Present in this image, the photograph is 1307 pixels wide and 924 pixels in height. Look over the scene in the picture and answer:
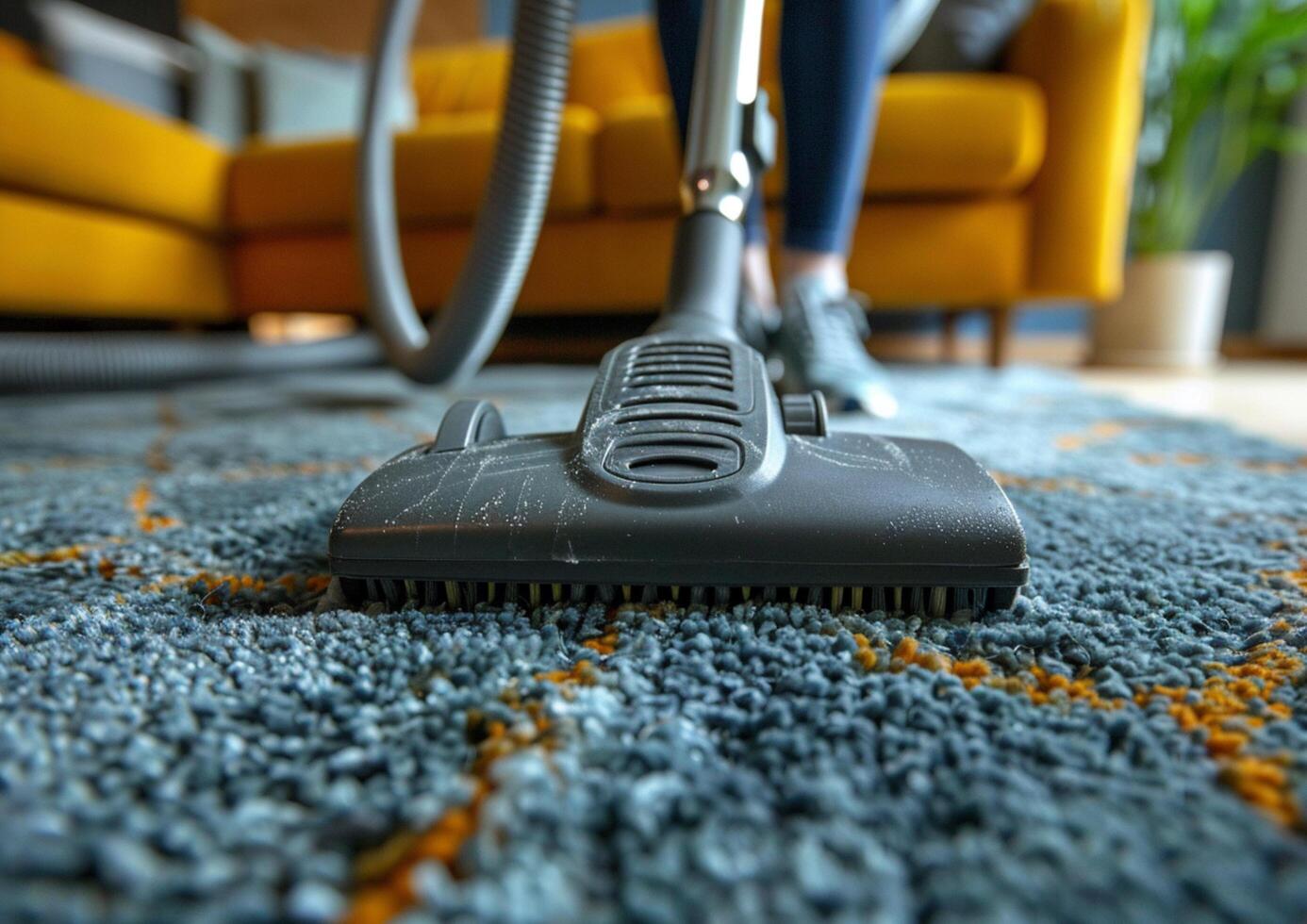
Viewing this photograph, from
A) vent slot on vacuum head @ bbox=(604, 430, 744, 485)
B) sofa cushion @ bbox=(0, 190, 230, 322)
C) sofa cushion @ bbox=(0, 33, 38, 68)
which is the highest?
sofa cushion @ bbox=(0, 33, 38, 68)

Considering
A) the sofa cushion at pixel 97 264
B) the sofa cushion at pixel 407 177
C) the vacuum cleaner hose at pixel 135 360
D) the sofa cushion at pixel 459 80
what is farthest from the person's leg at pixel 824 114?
the sofa cushion at pixel 459 80

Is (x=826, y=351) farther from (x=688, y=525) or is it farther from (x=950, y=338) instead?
(x=950, y=338)

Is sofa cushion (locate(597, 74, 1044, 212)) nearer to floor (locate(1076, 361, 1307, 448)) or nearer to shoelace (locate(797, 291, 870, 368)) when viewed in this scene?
floor (locate(1076, 361, 1307, 448))

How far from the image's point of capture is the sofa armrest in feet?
4.92

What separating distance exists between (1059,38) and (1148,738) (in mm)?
1681

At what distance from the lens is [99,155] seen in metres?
1.42

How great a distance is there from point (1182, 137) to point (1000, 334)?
915 millimetres

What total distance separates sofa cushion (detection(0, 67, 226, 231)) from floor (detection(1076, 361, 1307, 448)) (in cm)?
180

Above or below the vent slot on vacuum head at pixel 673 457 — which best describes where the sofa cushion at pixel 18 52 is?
above

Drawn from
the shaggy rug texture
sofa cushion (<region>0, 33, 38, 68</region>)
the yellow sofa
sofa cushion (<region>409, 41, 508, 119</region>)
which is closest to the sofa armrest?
the yellow sofa

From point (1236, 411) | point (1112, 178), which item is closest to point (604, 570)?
point (1236, 411)

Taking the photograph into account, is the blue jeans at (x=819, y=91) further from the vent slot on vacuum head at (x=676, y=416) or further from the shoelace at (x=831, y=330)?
the vent slot on vacuum head at (x=676, y=416)

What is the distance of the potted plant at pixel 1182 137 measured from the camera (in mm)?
2004

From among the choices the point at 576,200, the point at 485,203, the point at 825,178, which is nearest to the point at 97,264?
the point at 576,200
